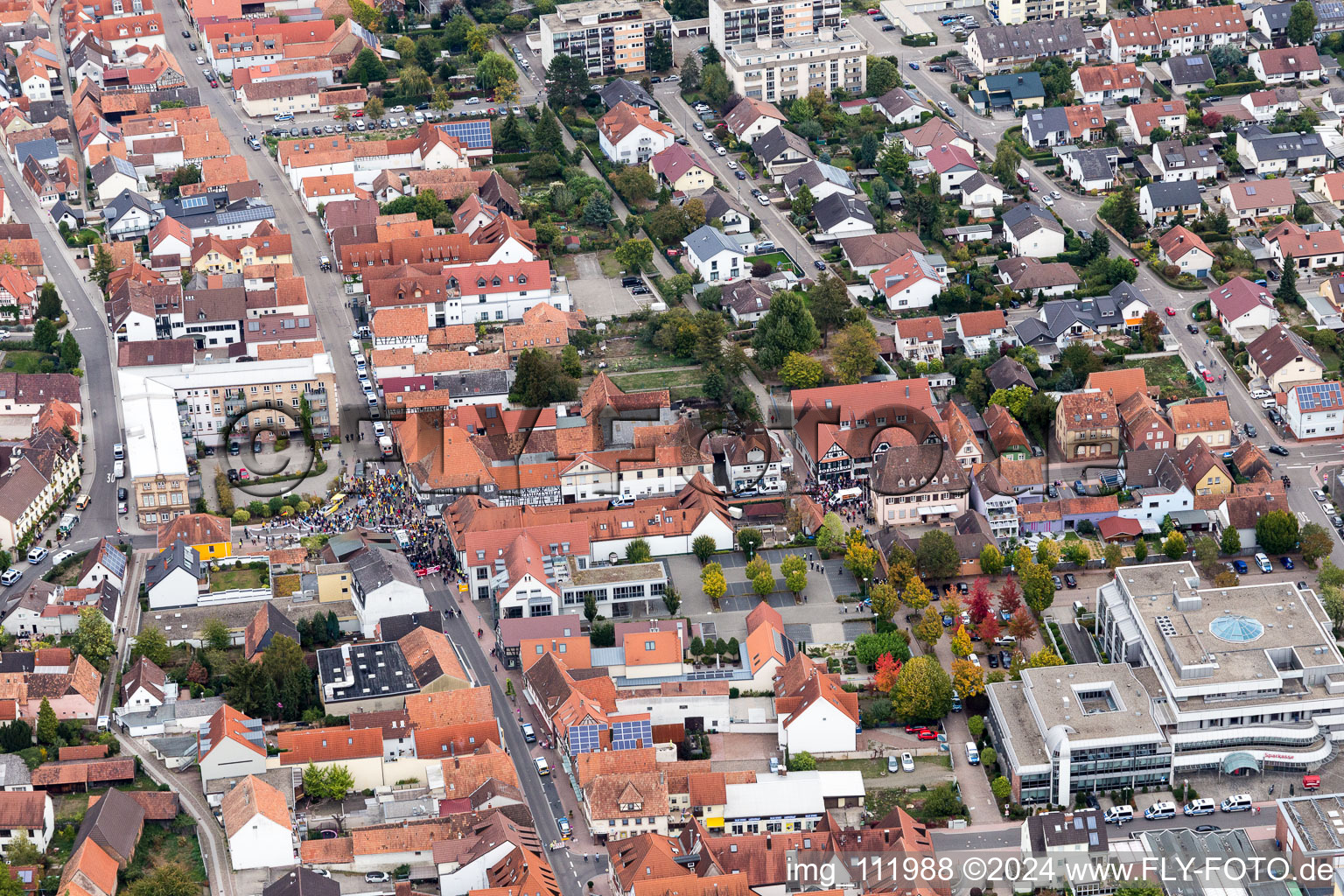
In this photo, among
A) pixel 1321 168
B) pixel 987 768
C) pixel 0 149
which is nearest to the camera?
pixel 987 768

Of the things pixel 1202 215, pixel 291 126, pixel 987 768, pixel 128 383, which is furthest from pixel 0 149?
pixel 987 768

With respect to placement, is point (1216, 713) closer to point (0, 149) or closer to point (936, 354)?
point (936, 354)

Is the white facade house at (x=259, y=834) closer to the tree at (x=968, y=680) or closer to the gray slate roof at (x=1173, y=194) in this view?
the tree at (x=968, y=680)

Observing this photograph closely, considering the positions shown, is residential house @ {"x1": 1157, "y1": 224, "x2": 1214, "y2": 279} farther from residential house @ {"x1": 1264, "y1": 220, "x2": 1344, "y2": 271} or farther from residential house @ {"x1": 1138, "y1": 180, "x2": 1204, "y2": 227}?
residential house @ {"x1": 1138, "y1": 180, "x2": 1204, "y2": 227}

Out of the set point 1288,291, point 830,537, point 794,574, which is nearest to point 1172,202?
point 1288,291

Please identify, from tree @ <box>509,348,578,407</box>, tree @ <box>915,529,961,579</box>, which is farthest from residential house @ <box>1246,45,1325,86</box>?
tree @ <box>915,529,961,579</box>

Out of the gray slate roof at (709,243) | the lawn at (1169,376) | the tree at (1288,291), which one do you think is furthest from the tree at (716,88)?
the lawn at (1169,376)
